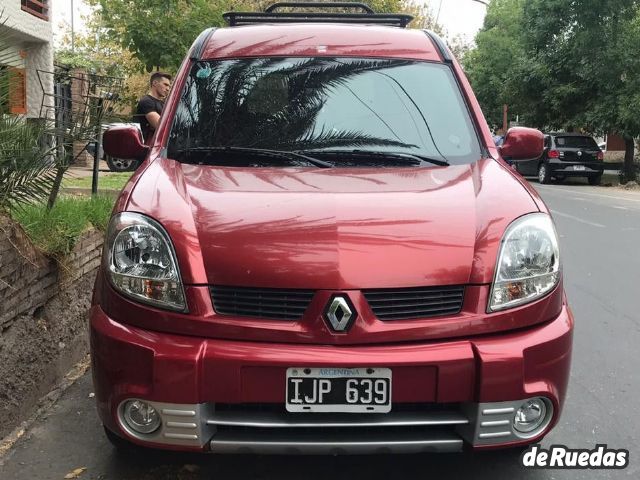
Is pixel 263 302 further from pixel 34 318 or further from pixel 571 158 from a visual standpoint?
pixel 571 158

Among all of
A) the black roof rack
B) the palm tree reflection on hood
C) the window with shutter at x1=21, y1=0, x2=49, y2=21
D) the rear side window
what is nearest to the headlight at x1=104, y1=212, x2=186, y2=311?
the palm tree reflection on hood

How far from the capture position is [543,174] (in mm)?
21250

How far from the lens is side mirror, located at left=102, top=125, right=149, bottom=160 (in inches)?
136

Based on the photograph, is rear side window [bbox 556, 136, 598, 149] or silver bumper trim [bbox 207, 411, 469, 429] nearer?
silver bumper trim [bbox 207, 411, 469, 429]

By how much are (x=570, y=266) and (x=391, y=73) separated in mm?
4493

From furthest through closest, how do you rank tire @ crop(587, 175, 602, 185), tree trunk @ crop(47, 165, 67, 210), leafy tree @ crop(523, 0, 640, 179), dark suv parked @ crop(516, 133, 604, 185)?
tire @ crop(587, 175, 602, 185) → leafy tree @ crop(523, 0, 640, 179) → dark suv parked @ crop(516, 133, 604, 185) → tree trunk @ crop(47, 165, 67, 210)

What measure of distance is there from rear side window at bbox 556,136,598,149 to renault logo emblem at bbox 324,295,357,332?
2018 centimetres

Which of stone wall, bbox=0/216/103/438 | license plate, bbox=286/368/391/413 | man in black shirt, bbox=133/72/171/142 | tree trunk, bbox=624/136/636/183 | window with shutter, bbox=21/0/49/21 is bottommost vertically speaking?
tree trunk, bbox=624/136/636/183

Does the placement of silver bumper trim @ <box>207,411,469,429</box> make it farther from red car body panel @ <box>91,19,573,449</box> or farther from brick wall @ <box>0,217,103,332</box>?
brick wall @ <box>0,217,103,332</box>

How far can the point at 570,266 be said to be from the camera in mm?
7277

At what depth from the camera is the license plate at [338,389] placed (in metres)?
2.30

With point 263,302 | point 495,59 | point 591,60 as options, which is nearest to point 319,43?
point 263,302

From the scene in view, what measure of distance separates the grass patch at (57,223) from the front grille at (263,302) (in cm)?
172

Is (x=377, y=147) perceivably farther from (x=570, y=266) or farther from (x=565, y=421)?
(x=570, y=266)
